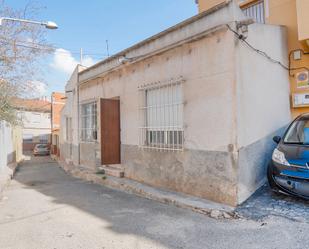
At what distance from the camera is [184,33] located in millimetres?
5773

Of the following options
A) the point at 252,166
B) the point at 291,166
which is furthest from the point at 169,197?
the point at 291,166

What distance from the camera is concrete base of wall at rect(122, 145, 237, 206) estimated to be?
4746 millimetres

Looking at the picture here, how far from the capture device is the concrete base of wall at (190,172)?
4746 millimetres

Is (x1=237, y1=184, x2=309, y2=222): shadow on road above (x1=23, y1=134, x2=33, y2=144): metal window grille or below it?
below

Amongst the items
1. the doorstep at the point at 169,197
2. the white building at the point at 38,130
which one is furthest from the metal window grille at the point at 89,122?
the white building at the point at 38,130

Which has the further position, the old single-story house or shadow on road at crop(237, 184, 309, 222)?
the old single-story house

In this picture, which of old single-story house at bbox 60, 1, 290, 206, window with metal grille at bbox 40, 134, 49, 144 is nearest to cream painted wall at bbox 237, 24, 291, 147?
old single-story house at bbox 60, 1, 290, 206

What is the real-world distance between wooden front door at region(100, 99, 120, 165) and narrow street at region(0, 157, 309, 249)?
2081 millimetres

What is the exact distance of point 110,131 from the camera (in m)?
7.86

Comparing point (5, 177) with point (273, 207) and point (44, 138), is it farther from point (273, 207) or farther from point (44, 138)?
point (44, 138)

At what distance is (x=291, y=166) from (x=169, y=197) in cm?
254

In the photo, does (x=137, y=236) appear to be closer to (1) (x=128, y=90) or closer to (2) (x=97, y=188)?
(2) (x=97, y=188)

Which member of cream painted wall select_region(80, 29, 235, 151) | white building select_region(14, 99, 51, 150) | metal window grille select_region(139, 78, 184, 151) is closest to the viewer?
cream painted wall select_region(80, 29, 235, 151)

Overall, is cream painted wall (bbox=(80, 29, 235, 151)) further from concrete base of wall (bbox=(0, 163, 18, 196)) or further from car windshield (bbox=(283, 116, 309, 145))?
concrete base of wall (bbox=(0, 163, 18, 196))
